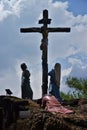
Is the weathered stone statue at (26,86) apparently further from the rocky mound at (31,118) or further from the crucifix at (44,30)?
the rocky mound at (31,118)

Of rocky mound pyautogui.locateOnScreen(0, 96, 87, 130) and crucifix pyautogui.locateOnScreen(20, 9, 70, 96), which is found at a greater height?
crucifix pyautogui.locateOnScreen(20, 9, 70, 96)

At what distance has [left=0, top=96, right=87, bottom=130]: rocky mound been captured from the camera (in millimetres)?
11648

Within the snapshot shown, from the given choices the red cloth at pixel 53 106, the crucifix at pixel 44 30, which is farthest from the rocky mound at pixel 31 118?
the crucifix at pixel 44 30

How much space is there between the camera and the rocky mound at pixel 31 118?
11648mm

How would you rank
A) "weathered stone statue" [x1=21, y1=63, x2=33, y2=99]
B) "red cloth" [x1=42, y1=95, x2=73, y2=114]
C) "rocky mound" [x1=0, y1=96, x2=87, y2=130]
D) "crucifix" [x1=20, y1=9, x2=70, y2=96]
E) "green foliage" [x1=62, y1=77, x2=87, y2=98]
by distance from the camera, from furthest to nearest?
1. "green foliage" [x1=62, y1=77, x2=87, y2=98]
2. "crucifix" [x1=20, y1=9, x2=70, y2=96]
3. "weathered stone statue" [x1=21, y1=63, x2=33, y2=99]
4. "red cloth" [x1=42, y1=95, x2=73, y2=114]
5. "rocky mound" [x1=0, y1=96, x2=87, y2=130]

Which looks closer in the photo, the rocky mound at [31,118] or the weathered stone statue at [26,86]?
the rocky mound at [31,118]

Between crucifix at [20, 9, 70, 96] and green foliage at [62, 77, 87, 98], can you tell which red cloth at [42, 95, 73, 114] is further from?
green foliage at [62, 77, 87, 98]

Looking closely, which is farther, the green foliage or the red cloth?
the green foliage

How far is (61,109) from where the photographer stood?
13008mm

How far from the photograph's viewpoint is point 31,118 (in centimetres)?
1227

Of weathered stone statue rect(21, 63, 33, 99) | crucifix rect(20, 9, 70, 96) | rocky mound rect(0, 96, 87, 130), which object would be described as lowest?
rocky mound rect(0, 96, 87, 130)

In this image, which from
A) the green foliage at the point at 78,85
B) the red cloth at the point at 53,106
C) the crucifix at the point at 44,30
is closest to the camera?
the red cloth at the point at 53,106

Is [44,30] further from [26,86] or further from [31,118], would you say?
[31,118]

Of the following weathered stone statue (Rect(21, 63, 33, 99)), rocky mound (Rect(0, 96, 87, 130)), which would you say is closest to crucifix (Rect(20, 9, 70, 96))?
weathered stone statue (Rect(21, 63, 33, 99))
